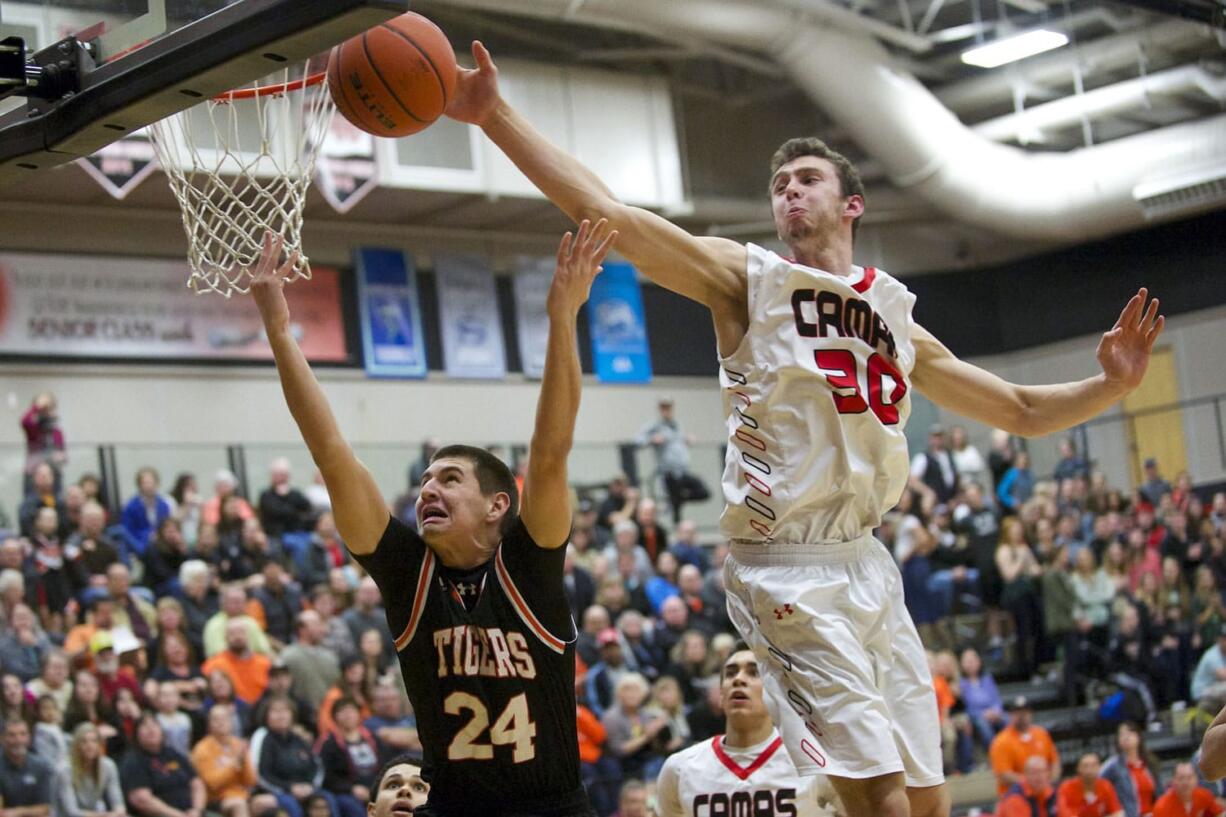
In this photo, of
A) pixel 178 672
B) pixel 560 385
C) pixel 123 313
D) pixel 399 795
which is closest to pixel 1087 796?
pixel 178 672

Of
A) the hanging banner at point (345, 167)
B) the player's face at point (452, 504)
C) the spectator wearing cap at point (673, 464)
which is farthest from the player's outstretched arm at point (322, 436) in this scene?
the spectator wearing cap at point (673, 464)

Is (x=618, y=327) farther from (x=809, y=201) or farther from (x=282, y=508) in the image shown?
(x=809, y=201)

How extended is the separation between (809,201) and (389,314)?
579 inches

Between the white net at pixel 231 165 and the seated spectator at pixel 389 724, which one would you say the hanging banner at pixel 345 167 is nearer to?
the seated spectator at pixel 389 724

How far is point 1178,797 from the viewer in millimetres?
11555

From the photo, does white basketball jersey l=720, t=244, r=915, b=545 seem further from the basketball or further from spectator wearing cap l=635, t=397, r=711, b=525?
spectator wearing cap l=635, t=397, r=711, b=525

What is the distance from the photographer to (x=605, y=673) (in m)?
12.6

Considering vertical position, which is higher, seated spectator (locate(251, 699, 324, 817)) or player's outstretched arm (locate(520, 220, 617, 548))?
player's outstretched arm (locate(520, 220, 617, 548))

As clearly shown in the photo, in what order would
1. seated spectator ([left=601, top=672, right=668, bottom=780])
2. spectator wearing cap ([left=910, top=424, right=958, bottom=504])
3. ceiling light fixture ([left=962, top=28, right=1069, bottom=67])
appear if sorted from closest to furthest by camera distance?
seated spectator ([left=601, top=672, right=668, bottom=780]) < spectator wearing cap ([left=910, top=424, right=958, bottom=504]) < ceiling light fixture ([left=962, top=28, right=1069, bottom=67])

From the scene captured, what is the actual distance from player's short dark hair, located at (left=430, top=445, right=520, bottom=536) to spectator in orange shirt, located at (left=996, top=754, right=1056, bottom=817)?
29.1 ft

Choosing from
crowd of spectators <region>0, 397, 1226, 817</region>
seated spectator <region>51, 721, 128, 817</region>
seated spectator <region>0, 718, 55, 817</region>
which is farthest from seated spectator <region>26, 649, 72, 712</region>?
seated spectator <region>0, 718, 55, 817</region>

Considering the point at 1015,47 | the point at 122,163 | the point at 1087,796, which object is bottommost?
the point at 1087,796

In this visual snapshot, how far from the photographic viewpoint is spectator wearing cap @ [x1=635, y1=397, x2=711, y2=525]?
1778cm

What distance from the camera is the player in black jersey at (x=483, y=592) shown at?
402 cm
